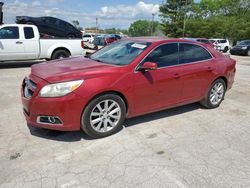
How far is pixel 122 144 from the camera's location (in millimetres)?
3838

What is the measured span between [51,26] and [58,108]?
41.1 feet

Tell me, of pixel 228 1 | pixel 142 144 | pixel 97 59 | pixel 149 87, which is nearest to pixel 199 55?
pixel 149 87

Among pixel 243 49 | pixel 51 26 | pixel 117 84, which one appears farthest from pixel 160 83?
pixel 243 49

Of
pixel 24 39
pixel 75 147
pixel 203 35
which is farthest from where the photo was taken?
pixel 203 35

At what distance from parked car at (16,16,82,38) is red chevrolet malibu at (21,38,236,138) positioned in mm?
10626

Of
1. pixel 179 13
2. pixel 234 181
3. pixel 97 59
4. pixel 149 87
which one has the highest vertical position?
pixel 179 13

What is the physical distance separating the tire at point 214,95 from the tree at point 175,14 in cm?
4240

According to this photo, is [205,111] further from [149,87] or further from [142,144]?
[142,144]

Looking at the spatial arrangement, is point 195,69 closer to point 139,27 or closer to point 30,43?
point 30,43

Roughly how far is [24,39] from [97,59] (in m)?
6.50

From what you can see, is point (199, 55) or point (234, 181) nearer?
point (234, 181)

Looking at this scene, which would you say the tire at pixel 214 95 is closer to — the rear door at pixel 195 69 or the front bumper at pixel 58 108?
the rear door at pixel 195 69

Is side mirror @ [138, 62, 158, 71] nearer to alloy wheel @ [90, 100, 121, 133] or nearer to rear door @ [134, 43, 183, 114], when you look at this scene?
rear door @ [134, 43, 183, 114]

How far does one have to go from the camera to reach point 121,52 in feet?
15.3
